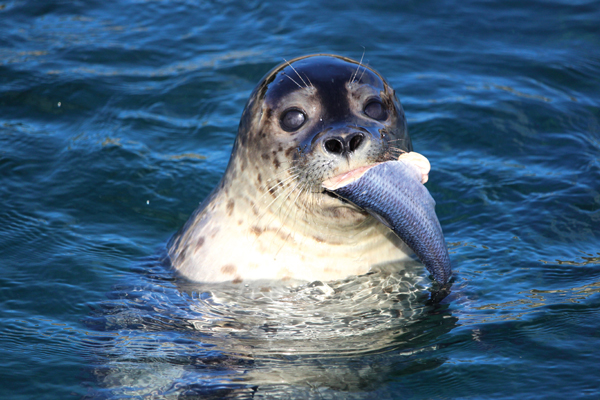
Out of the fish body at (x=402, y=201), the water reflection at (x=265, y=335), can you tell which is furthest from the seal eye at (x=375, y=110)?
the water reflection at (x=265, y=335)

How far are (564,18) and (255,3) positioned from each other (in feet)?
14.1

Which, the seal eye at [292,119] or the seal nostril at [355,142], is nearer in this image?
the seal nostril at [355,142]

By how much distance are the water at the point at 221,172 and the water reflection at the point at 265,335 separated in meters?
0.01

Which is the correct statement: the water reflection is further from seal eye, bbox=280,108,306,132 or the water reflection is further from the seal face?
seal eye, bbox=280,108,306,132

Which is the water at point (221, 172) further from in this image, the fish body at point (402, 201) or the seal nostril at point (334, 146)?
the seal nostril at point (334, 146)

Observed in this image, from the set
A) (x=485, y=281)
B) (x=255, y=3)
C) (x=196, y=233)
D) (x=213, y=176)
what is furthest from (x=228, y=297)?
(x=255, y=3)

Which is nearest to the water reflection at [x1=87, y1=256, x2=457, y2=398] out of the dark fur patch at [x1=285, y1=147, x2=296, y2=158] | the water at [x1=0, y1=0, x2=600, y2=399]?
the water at [x1=0, y1=0, x2=600, y2=399]

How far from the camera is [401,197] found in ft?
14.0

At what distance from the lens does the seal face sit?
4715 mm

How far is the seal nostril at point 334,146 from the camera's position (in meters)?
4.40

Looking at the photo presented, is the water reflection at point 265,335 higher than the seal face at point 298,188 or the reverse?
the reverse

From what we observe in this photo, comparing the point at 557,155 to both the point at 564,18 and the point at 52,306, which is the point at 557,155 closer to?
the point at 564,18

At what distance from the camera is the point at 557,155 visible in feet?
24.7

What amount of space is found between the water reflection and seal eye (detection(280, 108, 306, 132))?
1074 millimetres
